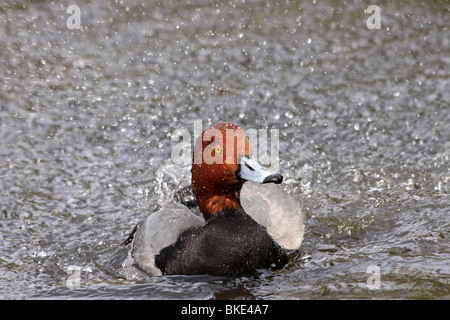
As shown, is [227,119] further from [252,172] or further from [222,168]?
[252,172]

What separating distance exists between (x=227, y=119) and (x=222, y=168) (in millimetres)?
2733

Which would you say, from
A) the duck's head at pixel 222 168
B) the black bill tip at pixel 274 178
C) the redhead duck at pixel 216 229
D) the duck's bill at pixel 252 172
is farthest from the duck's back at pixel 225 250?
the black bill tip at pixel 274 178

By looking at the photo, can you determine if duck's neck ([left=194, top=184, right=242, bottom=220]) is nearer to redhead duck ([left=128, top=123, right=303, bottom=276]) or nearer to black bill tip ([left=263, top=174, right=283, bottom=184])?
redhead duck ([left=128, top=123, right=303, bottom=276])

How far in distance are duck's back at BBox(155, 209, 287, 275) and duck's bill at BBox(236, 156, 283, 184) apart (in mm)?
373

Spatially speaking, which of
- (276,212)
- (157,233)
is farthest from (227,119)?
(157,233)

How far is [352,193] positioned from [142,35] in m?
3.97

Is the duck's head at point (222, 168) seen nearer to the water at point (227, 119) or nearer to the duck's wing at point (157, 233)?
the duck's wing at point (157, 233)

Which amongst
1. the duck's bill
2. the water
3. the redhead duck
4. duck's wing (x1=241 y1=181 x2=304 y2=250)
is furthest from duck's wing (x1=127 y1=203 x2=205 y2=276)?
the duck's bill

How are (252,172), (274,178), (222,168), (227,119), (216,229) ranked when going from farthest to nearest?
(227,119)
(216,229)
(222,168)
(252,172)
(274,178)

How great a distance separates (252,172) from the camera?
416cm

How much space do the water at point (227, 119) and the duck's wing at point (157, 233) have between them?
0.52 ft

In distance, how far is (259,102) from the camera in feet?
23.8
